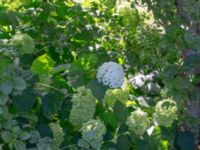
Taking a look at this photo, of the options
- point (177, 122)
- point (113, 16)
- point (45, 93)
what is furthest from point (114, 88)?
point (113, 16)

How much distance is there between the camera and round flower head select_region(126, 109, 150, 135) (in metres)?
1.49

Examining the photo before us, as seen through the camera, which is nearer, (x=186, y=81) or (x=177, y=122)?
(x=186, y=81)

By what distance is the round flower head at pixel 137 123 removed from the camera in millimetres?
1492

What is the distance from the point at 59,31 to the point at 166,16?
48cm

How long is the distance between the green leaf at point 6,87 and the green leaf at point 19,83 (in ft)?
0.04

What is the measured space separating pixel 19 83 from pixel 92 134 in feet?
0.80

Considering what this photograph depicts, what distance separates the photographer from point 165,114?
158cm

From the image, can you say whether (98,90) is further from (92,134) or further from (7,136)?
(7,136)

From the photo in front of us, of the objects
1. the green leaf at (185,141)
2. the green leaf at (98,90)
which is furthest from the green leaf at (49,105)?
the green leaf at (185,141)

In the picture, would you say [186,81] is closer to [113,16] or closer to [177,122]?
[177,122]

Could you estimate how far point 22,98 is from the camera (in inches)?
55.3

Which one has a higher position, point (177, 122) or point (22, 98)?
point (22, 98)

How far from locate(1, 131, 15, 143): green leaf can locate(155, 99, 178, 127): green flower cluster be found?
1.72 ft

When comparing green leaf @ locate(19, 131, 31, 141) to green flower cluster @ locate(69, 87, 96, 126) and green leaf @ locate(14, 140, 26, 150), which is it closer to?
green leaf @ locate(14, 140, 26, 150)
